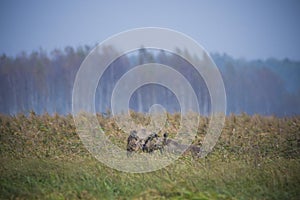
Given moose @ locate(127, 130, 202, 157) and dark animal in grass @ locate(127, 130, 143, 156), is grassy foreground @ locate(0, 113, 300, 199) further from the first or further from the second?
dark animal in grass @ locate(127, 130, 143, 156)

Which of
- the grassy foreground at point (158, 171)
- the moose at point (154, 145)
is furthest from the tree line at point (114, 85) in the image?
the moose at point (154, 145)

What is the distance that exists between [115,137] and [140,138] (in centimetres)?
225

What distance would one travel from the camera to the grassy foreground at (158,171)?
413 inches

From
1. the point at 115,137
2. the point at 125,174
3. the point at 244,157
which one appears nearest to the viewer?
the point at 125,174

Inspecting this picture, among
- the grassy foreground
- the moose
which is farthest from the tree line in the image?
the moose

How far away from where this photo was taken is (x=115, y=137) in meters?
17.3

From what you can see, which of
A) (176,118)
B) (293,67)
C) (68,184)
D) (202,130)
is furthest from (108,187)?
(293,67)

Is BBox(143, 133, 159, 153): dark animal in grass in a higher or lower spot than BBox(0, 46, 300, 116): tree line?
lower

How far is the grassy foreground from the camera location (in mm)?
10484

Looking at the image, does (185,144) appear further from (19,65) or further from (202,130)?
(19,65)

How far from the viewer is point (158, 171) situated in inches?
487

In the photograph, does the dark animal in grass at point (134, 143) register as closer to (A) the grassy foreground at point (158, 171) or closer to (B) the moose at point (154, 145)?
(B) the moose at point (154, 145)

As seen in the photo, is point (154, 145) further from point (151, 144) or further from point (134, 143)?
point (134, 143)

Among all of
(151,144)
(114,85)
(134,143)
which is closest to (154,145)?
(151,144)
